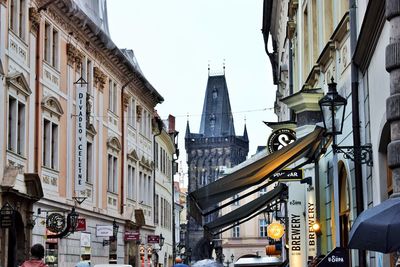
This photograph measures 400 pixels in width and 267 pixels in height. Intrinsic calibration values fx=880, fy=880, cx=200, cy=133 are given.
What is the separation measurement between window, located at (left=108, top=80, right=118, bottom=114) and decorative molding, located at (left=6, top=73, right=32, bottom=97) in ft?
37.5

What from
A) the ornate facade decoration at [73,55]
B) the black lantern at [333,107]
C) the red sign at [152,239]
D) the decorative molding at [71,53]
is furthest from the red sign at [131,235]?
the black lantern at [333,107]

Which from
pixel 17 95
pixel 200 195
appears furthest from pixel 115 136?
pixel 200 195

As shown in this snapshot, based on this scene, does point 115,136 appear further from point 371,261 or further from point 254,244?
point 254,244

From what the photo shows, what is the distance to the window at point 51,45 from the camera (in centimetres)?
2692

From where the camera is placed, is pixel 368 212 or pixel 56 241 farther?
pixel 56 241

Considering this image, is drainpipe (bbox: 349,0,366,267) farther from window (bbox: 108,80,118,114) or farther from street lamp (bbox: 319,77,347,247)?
window (bbox: 108,80,118,114)

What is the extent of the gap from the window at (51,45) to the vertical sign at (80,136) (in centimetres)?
192

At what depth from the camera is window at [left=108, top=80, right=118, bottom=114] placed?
119ft

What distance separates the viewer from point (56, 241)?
89.7 feet

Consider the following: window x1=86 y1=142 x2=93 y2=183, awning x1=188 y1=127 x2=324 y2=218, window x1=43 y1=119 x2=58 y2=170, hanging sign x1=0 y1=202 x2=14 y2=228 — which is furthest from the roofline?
awning x1=188 y1=127 x2=324 y2=218

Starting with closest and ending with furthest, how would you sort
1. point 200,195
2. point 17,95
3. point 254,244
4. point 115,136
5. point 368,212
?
point 368,212 < point 200,195 < point 17,95 < point 115,136 < point 254,244

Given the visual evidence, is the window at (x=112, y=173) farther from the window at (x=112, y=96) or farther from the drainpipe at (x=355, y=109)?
the drainpipe at (x=355, y=109)

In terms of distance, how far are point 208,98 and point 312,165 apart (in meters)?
143

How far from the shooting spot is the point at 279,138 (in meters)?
21.2
